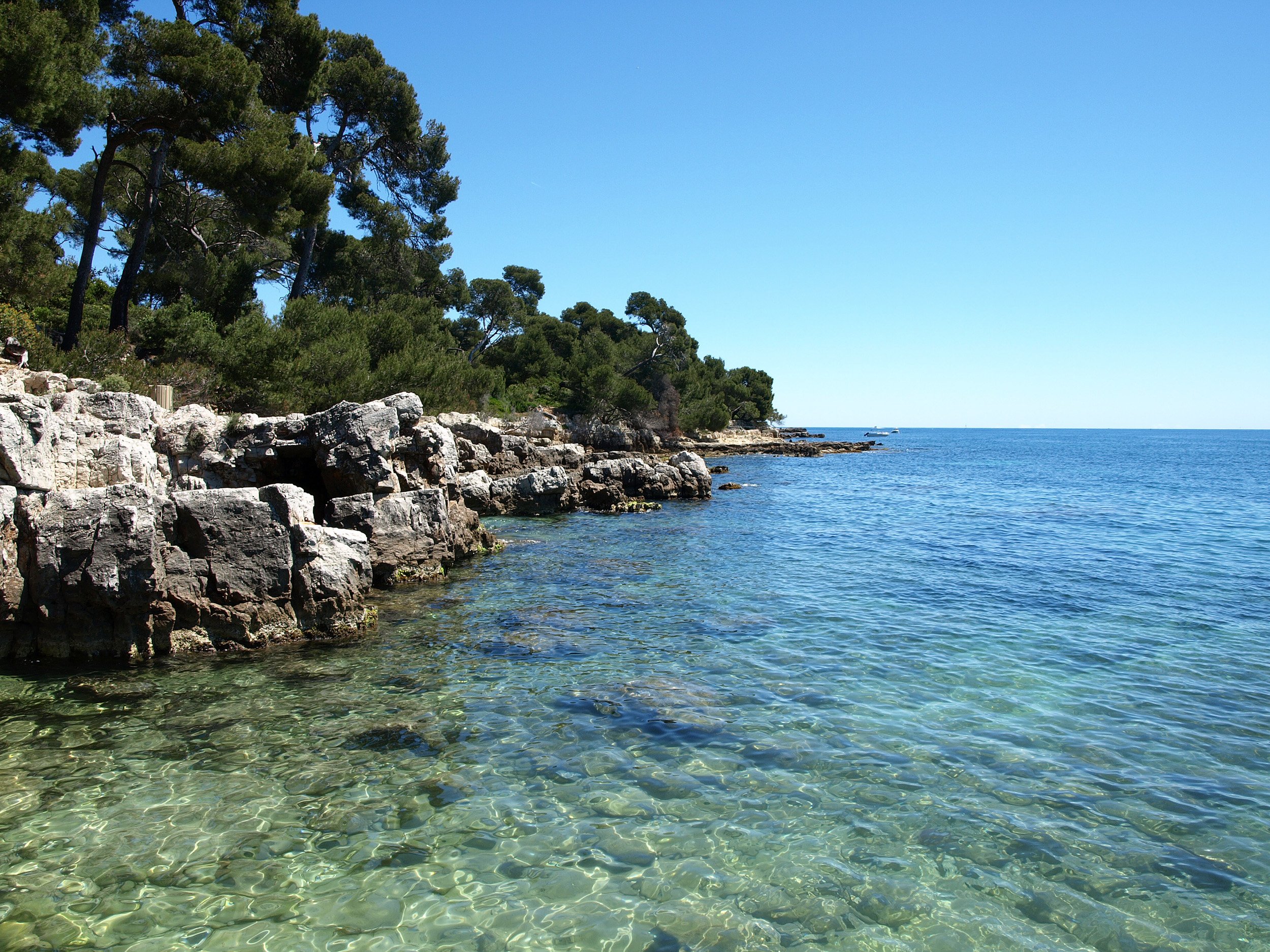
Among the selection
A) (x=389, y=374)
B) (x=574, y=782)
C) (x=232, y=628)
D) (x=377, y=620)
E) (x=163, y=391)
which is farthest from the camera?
(x=389, y=374)

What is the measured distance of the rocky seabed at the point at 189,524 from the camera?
9320 millimetres

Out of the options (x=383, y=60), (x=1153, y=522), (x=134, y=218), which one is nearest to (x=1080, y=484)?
(x=1153, y=522)

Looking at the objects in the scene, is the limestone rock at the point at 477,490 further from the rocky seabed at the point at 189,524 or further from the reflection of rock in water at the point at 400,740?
the reflection of rock in water at the point at 400,740

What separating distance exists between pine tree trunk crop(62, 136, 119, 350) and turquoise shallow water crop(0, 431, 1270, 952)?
13.8m

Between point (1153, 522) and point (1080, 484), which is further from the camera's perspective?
point (1080, 484)

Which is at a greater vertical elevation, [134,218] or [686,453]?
[134,218]

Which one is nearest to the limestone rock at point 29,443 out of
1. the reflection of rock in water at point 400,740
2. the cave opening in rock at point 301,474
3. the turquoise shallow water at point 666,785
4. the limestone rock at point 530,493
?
the turquoise shallow water at point 666,785

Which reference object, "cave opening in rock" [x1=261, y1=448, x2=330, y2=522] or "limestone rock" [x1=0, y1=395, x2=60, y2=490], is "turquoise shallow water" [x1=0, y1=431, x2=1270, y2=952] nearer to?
"limestone rock" [x1=0, y1=395, x2=60, y2=490]

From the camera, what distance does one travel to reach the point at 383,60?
3472 cm

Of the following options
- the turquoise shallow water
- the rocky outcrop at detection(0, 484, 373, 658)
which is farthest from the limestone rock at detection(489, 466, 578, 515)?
the rocky outcrop at detection(0, 484, 373, 658)

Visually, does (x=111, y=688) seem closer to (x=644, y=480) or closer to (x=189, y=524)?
(x=189, y=524)

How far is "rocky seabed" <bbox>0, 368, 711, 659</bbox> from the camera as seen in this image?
932cm

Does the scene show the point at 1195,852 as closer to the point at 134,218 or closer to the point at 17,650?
the point at 17,650

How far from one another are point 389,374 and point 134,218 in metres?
11.1
